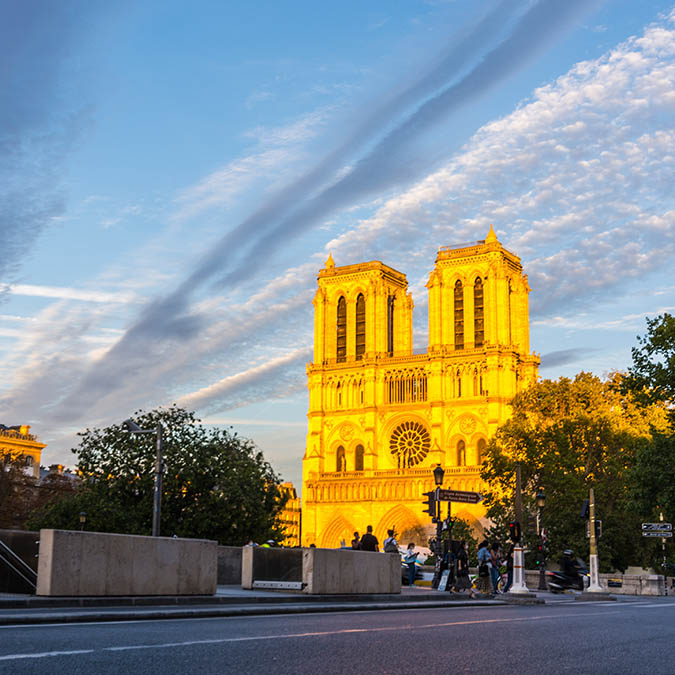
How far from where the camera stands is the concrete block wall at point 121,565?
43.2ft

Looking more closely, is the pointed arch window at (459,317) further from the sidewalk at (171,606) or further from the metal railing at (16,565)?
the metal railing at (16,565)

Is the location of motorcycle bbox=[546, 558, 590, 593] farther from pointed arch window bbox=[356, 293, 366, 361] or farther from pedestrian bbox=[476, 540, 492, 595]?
pointed arch window bbox=[356, 293, 366, 361]

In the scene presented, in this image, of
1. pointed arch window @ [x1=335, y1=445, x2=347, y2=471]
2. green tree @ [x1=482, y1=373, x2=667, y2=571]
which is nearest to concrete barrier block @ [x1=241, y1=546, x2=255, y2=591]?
green tree @ [x1=482, y1=373, x2=667, y2=571]

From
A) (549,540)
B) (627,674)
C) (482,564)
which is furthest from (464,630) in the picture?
(549,540)

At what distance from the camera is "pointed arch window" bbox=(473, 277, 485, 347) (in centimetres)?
9056

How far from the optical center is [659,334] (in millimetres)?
35938

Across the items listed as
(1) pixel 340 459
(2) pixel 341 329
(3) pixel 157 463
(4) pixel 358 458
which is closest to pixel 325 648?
(3) pixel 157 463

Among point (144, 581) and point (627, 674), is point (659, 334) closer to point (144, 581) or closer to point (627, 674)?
point (144, 581)

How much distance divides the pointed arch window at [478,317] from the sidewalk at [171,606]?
72213 millimetres

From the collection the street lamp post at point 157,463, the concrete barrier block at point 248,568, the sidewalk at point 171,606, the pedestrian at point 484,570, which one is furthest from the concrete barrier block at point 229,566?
the pedestrian at point 484,570

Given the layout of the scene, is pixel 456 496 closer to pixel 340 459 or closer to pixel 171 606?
pixel 171 606

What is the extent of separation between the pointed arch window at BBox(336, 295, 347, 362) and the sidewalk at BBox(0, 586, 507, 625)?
7849 cm

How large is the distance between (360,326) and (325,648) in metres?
89.6

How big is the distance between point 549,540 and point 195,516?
17779 mm
